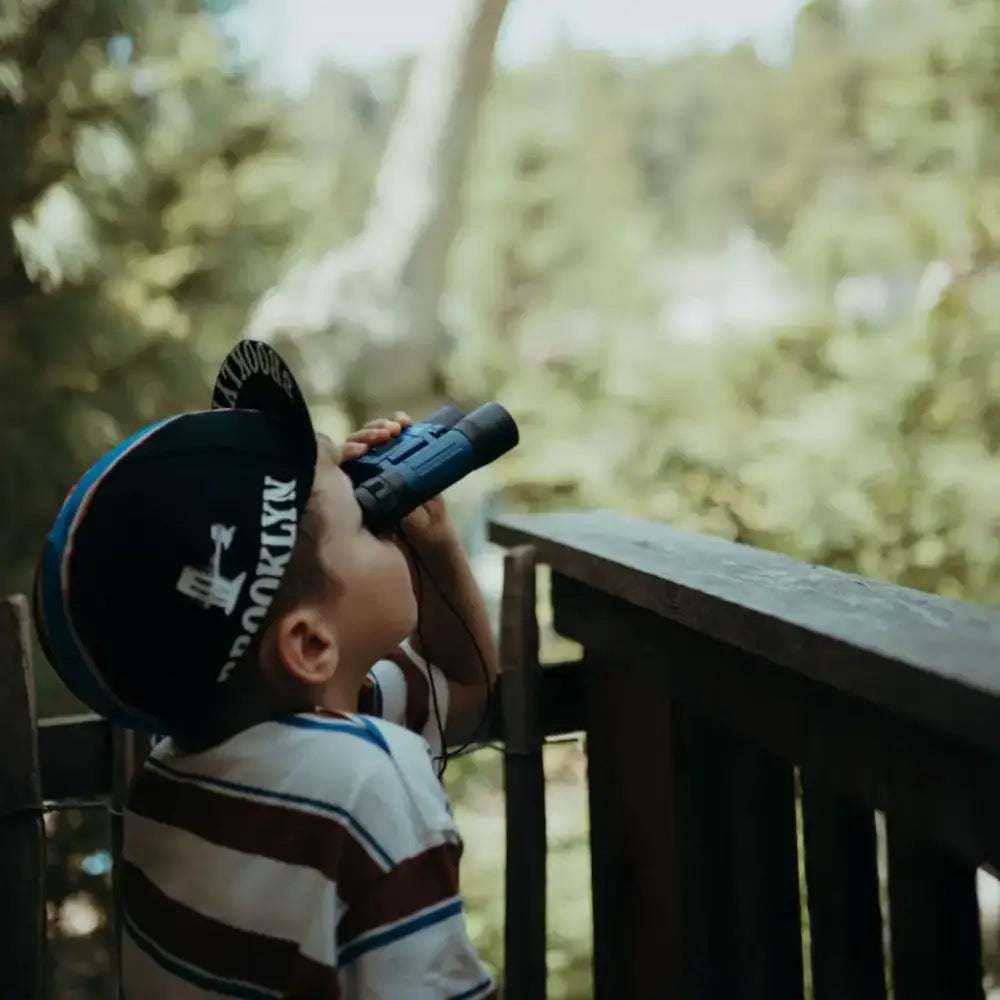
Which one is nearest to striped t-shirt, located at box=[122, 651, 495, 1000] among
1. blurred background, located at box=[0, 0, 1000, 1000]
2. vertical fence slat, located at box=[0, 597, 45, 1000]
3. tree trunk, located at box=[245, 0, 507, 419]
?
→ vertical fence slat, located at box=[0, 597, 45, 1000]

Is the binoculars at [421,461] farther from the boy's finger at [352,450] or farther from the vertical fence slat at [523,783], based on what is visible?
the vertical fence slat at [523,783]

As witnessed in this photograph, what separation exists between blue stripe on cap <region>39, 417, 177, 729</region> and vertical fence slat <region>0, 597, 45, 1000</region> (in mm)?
363

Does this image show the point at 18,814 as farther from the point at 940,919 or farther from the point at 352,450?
the point at 940,919

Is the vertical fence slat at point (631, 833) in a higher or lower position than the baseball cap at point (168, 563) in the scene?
lower

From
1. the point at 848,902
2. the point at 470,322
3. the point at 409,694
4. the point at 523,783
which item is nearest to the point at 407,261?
the point at 470,322

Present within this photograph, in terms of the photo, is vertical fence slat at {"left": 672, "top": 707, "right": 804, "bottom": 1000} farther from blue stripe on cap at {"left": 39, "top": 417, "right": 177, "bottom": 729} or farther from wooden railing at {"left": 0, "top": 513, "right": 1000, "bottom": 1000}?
blue stripe on cap at {"left": 39, "top": 417, "right": 177, "bottom": 729}

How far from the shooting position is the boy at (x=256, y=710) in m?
0.67

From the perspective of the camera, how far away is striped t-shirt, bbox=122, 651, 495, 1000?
0.67m

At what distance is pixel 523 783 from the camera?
3.75 feet

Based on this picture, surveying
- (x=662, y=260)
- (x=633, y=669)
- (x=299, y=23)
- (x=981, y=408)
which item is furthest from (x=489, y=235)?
(x=633, y=669)

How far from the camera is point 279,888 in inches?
26.8

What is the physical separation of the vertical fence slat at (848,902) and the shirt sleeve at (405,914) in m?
0.22

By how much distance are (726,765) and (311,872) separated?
36 centimetres

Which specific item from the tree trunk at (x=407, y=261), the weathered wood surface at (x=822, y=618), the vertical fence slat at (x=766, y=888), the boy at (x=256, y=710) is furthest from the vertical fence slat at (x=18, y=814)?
the tree trunk at (x=407, y=261)
